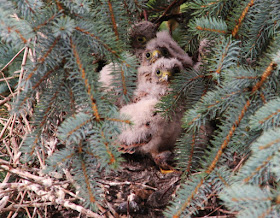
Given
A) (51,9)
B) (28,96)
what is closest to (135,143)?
(28,96)

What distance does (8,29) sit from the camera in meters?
1.17

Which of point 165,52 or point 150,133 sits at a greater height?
point 165,52

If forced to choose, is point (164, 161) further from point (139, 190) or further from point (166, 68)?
point (166, 68)

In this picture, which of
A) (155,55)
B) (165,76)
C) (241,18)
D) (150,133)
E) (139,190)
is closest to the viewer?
(241,18)

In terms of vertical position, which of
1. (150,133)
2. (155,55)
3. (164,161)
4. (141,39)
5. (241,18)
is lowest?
(164,161)

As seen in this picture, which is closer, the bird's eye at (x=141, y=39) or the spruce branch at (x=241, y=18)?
the spruce branch at (x=241, y=18)

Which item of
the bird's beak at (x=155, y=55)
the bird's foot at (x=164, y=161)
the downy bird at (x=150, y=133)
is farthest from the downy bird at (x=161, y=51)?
the bird's foot at (x=164, y=161)

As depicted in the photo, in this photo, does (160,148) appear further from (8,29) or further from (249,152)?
(8,29)

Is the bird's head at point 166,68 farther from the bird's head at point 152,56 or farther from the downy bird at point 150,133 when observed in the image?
the downy bird at point 150,133

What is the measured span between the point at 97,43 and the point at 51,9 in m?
0.22

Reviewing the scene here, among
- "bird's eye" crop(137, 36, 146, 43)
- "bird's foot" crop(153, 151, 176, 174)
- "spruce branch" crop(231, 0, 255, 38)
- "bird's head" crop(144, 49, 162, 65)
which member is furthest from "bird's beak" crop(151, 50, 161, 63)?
"spruce branch" crop(231, 0, 255, 38)

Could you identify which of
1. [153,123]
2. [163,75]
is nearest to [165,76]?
[163,75]

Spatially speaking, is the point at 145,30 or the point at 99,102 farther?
the point at 145,30

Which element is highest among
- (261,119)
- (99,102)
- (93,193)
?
(99,102)
